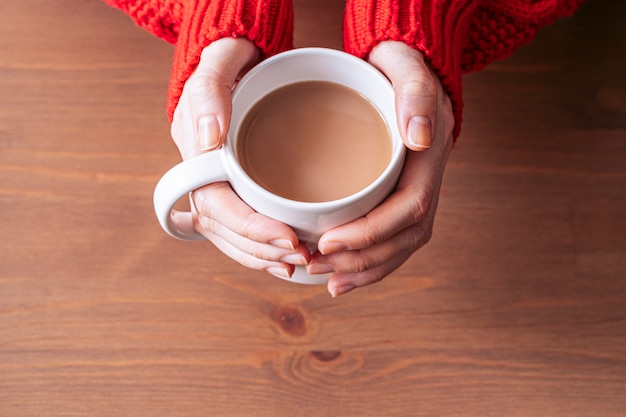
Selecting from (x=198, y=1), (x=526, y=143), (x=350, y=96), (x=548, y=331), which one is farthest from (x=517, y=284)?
(x=198, y=1)

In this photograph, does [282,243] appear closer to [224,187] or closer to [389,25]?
[224,187]

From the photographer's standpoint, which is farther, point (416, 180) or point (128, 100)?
point (128, 100)

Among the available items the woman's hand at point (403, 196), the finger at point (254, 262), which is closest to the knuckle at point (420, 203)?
the woman's hand at point (403, 196)

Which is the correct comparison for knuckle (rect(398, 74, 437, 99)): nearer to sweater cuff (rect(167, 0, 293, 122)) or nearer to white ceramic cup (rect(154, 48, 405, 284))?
white ceramic cup (rect(154, 48, 405, 284))

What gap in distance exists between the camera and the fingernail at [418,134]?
460 mm

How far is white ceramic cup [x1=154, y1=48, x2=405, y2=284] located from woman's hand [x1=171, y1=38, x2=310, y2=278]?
1cm

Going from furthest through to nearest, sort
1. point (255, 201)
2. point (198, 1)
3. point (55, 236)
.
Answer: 1. point (55, 236)
2. point (198, 1)
3. point (255, 201)

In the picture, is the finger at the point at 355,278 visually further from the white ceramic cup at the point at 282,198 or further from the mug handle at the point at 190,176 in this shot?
the mug handle at the point at 190,176

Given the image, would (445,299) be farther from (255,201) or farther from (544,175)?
(255,201)

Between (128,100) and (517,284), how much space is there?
46cm

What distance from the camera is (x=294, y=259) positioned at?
49 cm

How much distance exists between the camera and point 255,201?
443 mm

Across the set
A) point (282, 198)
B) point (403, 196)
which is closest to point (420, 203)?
point (403, 196)

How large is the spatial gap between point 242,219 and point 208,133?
0.21 feet
